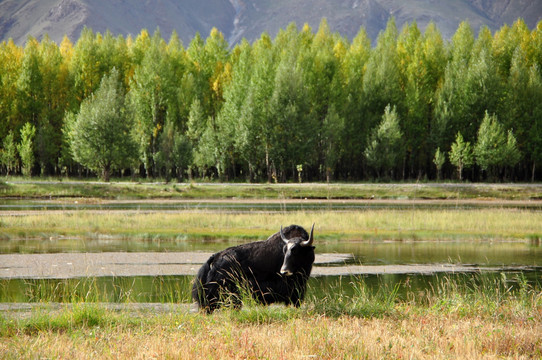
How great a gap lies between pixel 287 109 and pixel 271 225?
123ft

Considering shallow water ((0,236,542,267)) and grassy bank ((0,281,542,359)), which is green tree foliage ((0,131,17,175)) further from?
grassy bank ((0,281,542,359))

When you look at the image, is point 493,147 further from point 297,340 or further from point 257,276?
point 297,340

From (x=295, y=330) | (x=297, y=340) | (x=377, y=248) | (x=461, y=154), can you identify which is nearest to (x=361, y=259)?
(x=377, y=248)

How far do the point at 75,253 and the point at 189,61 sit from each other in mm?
64202

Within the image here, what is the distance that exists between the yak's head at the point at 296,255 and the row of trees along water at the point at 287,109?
172ft

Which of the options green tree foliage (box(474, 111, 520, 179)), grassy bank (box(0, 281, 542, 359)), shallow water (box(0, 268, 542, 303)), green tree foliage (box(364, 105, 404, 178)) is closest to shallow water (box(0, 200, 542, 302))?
shallow water (box(0, 268, 542, 303))

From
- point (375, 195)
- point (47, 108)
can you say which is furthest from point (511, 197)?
point (47, 108)

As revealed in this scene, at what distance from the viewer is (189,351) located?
865 cm

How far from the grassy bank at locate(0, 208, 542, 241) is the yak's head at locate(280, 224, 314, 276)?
50.1ft

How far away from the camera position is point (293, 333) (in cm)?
941

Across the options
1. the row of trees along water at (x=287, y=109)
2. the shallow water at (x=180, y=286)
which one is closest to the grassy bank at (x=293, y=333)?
the shallow water at (x=180, y=286)

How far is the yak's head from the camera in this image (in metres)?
11.4

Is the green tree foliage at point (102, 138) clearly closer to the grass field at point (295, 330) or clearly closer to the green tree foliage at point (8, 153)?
the green tree foliage at point (8, 153)

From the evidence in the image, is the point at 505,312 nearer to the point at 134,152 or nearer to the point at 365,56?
the point at 134,152
